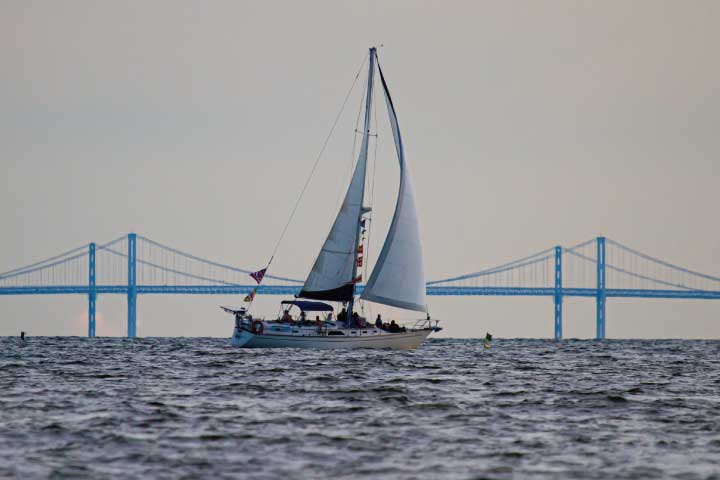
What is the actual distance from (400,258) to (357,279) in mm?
2381

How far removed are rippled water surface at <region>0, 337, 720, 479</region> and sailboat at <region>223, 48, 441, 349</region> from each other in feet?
49.3

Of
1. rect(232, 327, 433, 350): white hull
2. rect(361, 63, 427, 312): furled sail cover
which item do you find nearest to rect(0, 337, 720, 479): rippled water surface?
rect(361, 63, 427, 312): furled sail cover

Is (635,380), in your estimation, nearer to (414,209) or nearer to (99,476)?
(414,209)

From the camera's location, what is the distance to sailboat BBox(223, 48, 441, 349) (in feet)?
168

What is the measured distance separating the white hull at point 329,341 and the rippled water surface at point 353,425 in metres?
→ 15.7

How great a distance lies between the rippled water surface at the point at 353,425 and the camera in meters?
17.5

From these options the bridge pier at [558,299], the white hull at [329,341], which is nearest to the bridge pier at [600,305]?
the bridge pier at [558,299]

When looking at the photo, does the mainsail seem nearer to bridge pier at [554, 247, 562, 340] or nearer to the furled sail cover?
the furled sail cover

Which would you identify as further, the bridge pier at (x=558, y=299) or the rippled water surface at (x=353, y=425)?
the bridge pier at (x=558, y=299)

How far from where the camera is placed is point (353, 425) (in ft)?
71.9

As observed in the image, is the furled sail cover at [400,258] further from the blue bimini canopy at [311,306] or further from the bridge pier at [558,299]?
the bridge pier at [558,299]

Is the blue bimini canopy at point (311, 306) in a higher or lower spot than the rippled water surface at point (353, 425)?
higher

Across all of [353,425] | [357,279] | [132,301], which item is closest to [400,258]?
[357,279]

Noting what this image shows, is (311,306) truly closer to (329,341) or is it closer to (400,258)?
(329,341)
